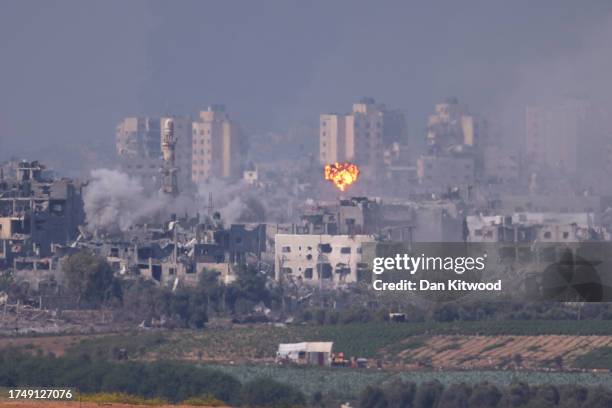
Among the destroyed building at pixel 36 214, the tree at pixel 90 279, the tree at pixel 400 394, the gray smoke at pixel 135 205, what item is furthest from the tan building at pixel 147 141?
the tree at pixel 400 394

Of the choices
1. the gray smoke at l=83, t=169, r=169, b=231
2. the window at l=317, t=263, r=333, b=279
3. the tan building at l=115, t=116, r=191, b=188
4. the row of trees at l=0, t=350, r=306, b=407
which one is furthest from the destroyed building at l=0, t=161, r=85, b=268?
the tan building at l=115, t=116, r=191, b=188

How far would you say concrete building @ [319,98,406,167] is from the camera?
148 m

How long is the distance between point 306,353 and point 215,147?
270ft

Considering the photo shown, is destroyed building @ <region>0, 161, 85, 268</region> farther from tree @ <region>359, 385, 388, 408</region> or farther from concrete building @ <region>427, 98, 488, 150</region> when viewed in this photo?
concrete building @ <region>427, 98, 488, 150</region>

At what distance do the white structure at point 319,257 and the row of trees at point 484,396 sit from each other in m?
31.7

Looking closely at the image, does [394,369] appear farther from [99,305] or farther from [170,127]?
[170,127]

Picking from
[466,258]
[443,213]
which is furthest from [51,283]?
[443,213]

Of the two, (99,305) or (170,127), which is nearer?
(99,305)

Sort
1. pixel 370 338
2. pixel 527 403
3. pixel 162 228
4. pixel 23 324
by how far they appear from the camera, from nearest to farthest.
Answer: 1. pixel 527 403
2. pixel 370 338
3. pixel 23 324
4. pixel 162 228

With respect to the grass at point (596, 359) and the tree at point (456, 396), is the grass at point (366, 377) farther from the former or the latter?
the tree at point (456, 396)

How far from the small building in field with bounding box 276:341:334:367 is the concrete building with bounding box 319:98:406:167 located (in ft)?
247

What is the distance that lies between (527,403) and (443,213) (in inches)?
1981

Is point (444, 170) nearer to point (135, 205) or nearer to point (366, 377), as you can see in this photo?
point (135, 205)

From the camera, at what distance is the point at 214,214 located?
99.6 m
